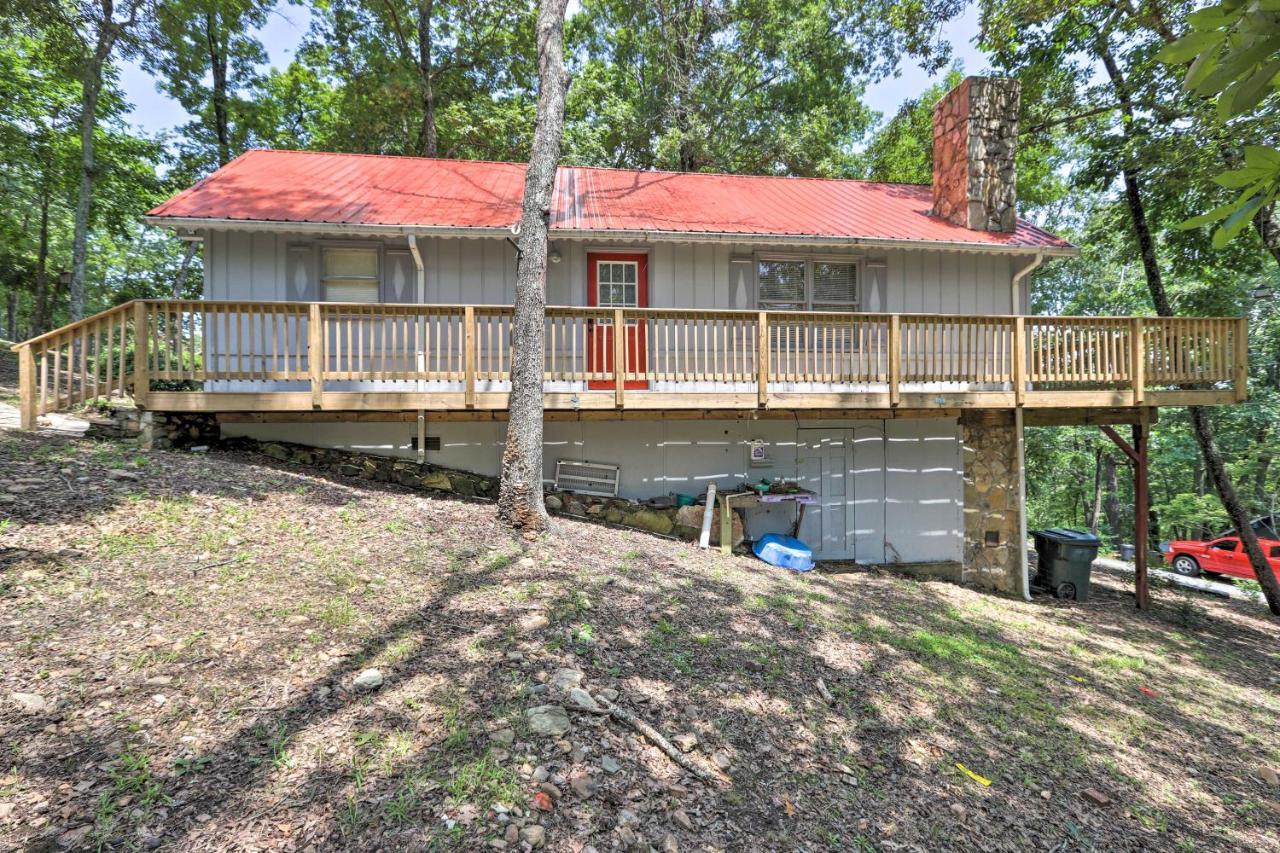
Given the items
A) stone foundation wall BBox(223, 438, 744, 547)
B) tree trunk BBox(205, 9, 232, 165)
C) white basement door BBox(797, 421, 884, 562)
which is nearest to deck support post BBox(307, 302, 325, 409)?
stone foundation wall BBox(223, 438, 744, 547)

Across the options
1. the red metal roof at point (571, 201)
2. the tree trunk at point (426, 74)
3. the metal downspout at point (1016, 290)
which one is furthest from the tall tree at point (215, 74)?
the metal downspout at point (1016, 290)

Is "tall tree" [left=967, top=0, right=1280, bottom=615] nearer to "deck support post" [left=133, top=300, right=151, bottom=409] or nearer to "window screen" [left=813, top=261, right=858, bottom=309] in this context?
"window screen" [left=813, top=261, right=858, bottom=309]

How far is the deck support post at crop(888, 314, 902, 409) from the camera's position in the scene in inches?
296

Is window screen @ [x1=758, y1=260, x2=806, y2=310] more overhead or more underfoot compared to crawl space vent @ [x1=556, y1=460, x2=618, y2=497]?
more overhead

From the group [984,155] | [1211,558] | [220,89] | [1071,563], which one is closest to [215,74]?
[220,89]

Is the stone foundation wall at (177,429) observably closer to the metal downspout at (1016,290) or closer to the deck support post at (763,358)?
the deck support post at (763,358)

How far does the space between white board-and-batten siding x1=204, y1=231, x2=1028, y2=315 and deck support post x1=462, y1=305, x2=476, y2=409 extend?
1751mm

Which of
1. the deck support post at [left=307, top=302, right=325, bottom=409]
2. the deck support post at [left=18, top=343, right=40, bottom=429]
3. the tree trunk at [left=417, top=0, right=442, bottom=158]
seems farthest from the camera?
the tree trunk at [left=417, top=0, right=442, bottom=158]

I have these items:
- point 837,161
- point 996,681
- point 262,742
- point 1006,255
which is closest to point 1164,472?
point 837,161

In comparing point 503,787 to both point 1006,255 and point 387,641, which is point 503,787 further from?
point 1006,255

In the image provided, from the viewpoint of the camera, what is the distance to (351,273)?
8.56 meters

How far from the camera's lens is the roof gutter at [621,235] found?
7496 millimetres

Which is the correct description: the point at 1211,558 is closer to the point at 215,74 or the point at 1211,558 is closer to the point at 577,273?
the point at 577,273

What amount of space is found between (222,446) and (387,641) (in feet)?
20.6
